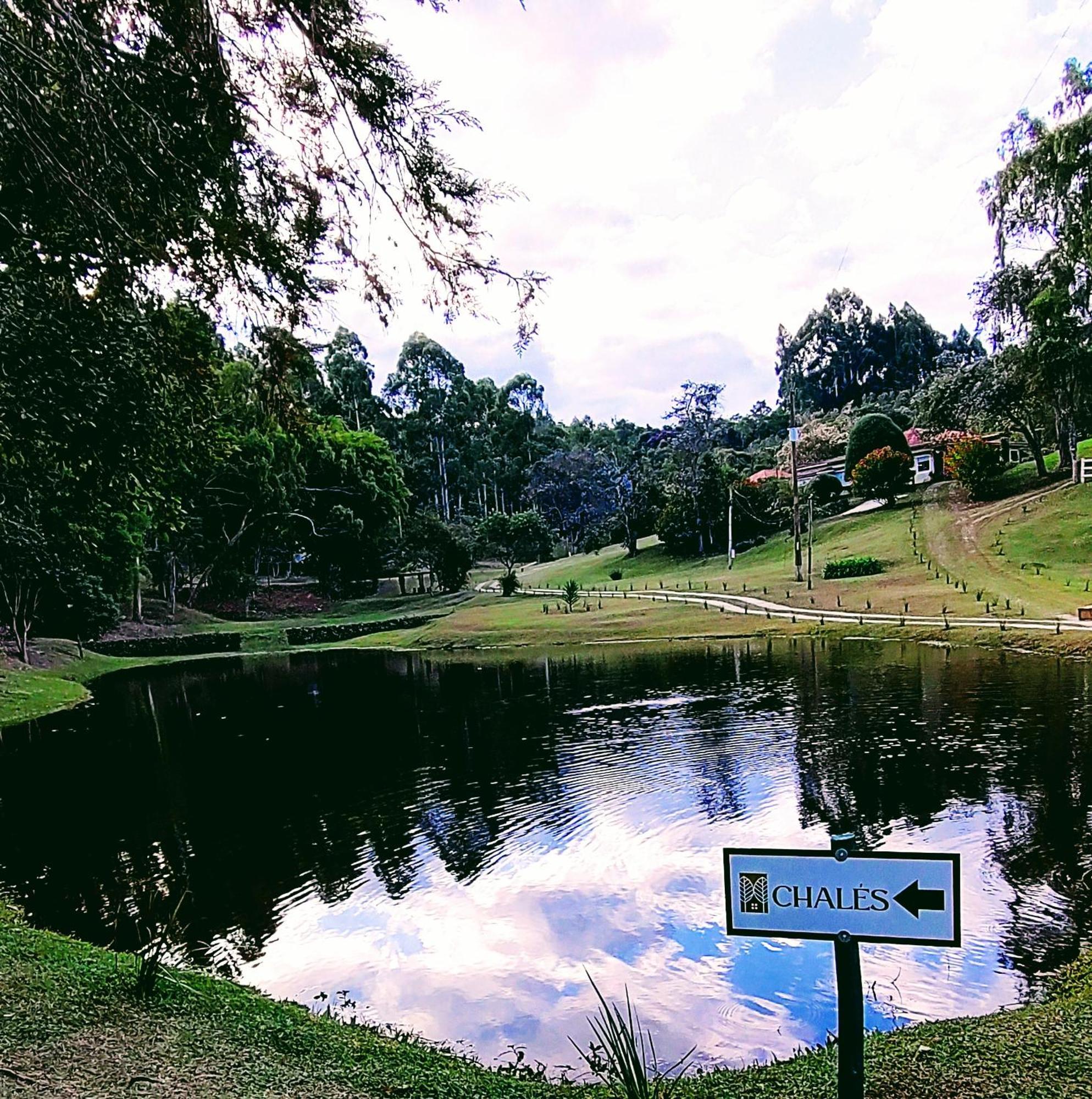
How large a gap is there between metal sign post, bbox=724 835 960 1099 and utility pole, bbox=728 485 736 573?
1765 inches

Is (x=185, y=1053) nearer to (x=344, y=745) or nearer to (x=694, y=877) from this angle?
(x=694, y=877)

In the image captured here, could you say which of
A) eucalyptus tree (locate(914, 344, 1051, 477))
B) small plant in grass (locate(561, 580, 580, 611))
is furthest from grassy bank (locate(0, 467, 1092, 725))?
eucalyptus tree (locate(914, 344, 1051, 477))

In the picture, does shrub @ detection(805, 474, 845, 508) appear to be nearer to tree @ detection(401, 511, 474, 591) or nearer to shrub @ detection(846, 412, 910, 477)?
shrub @ detection(846, 412, 910, 477)

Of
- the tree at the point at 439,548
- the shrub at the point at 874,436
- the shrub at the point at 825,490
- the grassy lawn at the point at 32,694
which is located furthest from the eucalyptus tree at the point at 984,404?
the grassy lawn at the point at 32,694

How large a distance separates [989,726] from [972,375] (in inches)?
1368

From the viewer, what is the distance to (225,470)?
4584 cm

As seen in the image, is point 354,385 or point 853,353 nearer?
point 354,385

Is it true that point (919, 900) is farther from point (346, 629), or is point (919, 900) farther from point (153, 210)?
point (346, 629)

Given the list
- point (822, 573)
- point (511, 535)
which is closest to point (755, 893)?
point (822, 573)

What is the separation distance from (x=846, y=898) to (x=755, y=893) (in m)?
0.33

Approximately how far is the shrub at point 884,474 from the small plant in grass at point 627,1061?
4742cm

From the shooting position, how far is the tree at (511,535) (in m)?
52.8

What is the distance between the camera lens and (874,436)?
53.4 m

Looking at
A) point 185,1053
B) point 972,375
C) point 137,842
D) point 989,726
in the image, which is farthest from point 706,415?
point 185,1053
